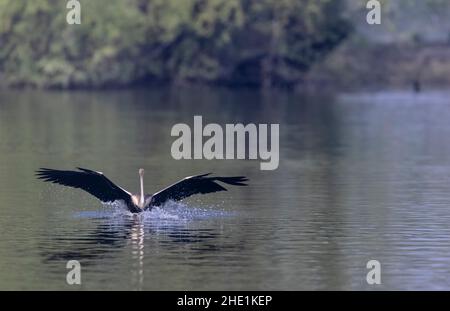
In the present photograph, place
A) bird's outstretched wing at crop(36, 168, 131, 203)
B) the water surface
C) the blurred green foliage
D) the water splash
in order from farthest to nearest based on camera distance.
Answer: the blurred green foliage < the water splash < bird's outstretched wing at crop(36, 168, 131, 203) < the water surface

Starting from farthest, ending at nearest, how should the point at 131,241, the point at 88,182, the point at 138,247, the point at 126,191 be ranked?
the point at 88,182
the point at 126,191
the point at 131,241
the point at 138,247

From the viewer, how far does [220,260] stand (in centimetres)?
2639

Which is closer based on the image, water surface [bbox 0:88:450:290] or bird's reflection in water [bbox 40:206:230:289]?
water surface [bbox 0:88:450:290]

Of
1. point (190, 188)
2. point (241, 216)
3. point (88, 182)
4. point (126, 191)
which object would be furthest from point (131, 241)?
point (241, 216)

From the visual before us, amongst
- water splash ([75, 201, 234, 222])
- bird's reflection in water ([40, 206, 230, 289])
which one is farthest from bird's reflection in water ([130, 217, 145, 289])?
water splash ([75, 201, 234, 222])

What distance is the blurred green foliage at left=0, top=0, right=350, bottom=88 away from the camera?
325ft

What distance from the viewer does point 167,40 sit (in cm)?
10062

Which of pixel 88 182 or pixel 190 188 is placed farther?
pixel 88 182

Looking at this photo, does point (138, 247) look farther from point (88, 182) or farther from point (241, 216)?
point (241, 216)

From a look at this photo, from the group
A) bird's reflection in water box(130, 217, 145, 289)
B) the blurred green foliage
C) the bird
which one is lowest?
bird's reflection in water box(130, 217, 145, 289)

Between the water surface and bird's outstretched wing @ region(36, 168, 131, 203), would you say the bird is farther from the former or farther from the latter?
the water surface

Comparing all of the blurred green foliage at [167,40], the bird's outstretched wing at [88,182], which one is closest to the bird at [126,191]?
the bird's outstretched wing at [88,182]
